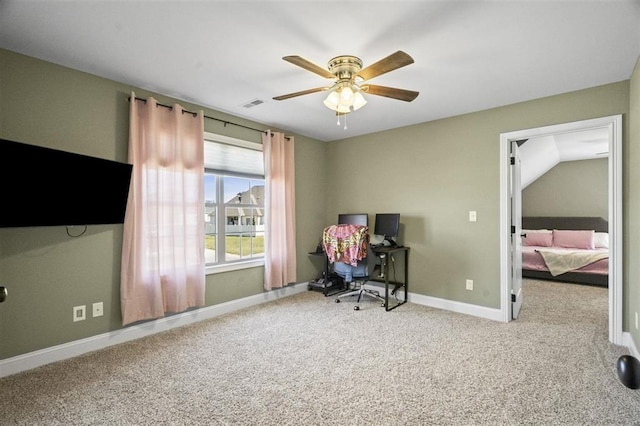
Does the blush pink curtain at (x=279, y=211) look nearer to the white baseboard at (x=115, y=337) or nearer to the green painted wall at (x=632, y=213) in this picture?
the white baseboard at (x=115, y=337)

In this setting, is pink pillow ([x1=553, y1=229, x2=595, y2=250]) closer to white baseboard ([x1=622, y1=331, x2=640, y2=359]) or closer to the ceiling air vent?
white baseboard ([x1=622, y1=331, x2=640, y2=359])

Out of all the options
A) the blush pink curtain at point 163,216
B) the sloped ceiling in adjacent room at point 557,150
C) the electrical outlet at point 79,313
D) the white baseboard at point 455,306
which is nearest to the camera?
the electrical outlet at point 79,313

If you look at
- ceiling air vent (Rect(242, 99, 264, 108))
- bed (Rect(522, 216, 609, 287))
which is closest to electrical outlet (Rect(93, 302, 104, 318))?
ceiling air vent (Rect(242, 99, 264, 108))

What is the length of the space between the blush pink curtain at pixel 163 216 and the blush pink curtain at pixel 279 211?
94cm

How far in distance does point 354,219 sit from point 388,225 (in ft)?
1.81

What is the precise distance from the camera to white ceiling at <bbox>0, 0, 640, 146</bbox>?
6.03 ft

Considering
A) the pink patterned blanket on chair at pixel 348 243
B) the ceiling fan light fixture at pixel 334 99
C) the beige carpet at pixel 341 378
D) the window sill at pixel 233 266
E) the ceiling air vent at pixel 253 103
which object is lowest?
the beige carpet at pixel 341 378

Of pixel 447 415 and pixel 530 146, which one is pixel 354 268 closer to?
pixel 447 415

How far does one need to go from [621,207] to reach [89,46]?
178 inches

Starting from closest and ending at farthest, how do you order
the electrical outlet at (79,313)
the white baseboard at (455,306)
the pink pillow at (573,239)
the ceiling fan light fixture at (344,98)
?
the ceiling fan light fixture at (344,98) → the electrical outlet at (79,313) → the white baseboard at (455,306) → the pink pillow at (573,239)

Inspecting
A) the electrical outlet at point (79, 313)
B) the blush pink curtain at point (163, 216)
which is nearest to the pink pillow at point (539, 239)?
the blush pink curtain at point (163, 216)

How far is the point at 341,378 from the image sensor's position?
222cm

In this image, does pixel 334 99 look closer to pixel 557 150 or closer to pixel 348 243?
pixel 348 243

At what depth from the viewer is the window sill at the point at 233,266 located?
3.57 m
